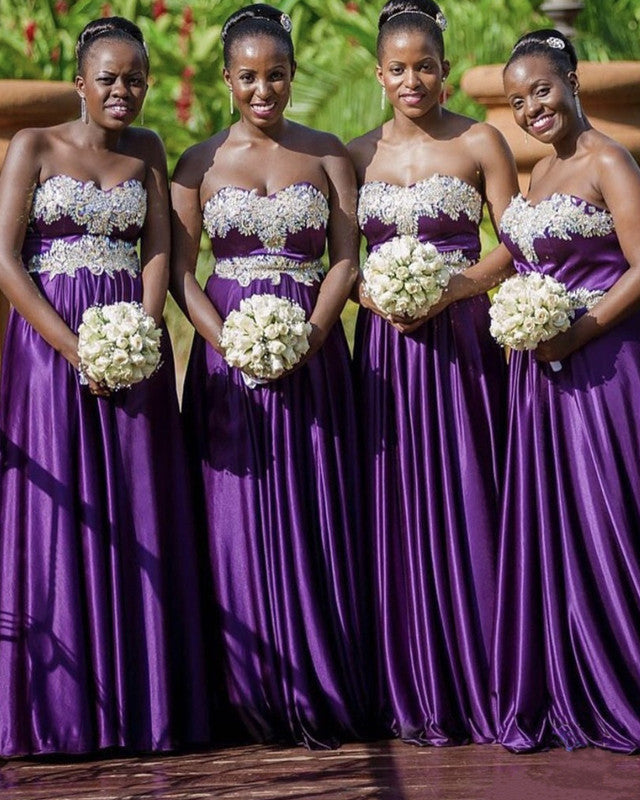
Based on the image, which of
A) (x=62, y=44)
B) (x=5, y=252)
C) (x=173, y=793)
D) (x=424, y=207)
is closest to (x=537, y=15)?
(x=62, y=44)

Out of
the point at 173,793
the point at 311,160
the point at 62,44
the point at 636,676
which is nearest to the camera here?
the point at 173,793

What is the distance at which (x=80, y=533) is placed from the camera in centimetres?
664

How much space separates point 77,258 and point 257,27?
3.66ft

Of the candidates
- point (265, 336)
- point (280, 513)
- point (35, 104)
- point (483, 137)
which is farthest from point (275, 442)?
point (35, 104)

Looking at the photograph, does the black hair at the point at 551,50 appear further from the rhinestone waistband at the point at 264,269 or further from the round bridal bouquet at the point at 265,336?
the round bridal bouquet at the point at 265,336

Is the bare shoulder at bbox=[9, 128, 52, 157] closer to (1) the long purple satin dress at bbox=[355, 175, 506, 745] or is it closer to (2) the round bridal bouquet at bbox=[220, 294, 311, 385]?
(2) the round bridal bouquet at bbox=[220, 294, 311, 385]

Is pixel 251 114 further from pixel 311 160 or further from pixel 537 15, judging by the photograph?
pixel 537 15

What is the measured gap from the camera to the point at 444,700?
6844 mm

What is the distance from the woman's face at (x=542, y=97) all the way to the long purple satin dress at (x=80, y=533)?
1487 mm

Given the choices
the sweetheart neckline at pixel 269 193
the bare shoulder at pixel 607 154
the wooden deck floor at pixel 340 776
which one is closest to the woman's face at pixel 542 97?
the bare shoulder at pixel 607 154

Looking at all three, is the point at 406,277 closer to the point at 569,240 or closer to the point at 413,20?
the point at 569,240

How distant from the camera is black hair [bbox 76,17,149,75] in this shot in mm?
6625

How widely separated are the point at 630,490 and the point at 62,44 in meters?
7.01

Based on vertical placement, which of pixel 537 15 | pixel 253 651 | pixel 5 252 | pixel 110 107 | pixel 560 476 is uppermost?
pixel 537 15
